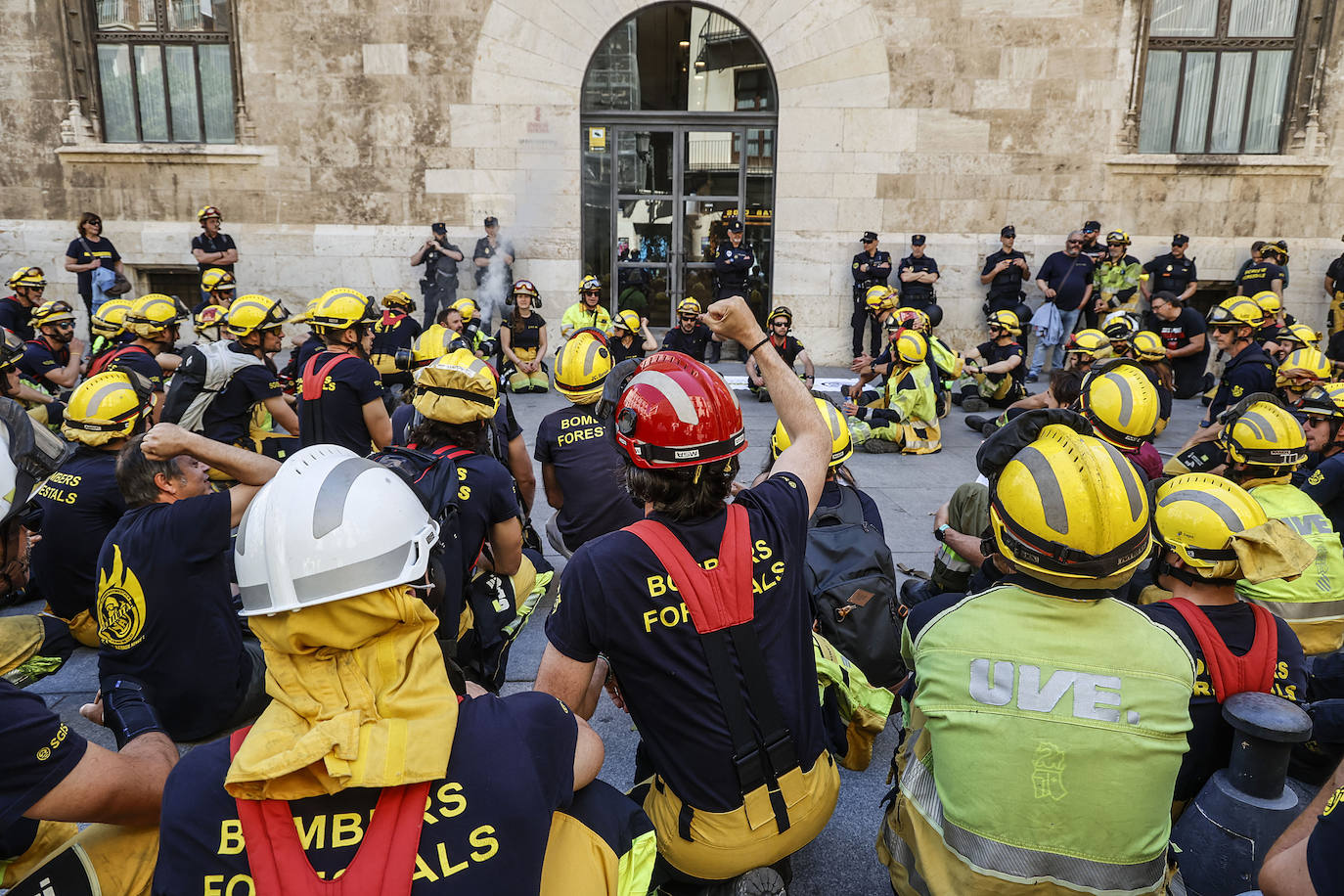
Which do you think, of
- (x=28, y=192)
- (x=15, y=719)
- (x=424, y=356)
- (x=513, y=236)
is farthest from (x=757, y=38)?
(x=15, y=719)

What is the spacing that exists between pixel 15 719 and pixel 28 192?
1576cm

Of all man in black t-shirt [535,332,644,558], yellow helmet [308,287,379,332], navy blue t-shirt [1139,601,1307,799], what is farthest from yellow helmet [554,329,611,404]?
navy blue t-shirt [1139,601,1307,799]

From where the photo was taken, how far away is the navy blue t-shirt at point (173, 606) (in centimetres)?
318

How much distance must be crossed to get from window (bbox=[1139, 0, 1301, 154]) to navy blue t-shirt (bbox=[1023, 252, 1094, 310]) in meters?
2.66

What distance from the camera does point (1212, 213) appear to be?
1364 centimetres

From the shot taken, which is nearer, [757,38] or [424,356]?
[424,356]

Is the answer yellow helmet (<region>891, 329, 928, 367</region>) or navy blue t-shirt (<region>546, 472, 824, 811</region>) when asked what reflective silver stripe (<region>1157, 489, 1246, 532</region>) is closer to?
navy blue t-shirt (<region>546, 472, 824, 811</region>)

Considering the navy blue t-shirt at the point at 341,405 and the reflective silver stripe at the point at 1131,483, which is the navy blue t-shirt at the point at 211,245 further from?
the reflective silver stripe at the point at 1131,483

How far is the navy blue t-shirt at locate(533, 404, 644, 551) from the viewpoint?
15.3 ft

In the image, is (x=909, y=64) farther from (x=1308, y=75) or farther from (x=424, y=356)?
(x=424, y=356)

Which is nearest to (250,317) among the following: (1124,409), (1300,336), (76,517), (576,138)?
(76,517)

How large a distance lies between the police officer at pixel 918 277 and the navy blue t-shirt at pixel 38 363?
11343mm

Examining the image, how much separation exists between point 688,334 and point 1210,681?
9256mm

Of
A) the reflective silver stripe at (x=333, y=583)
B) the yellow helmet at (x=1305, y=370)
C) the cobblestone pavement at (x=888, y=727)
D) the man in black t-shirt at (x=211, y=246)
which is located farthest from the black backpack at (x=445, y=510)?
the man in black t-shirt at (x=211, y=246)
